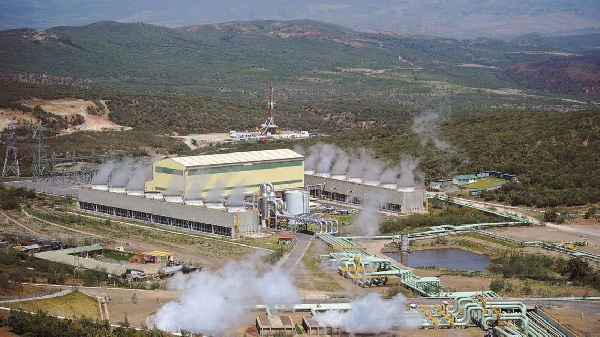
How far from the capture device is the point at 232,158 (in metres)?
50.7

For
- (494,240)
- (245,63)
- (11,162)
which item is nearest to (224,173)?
(494,240)

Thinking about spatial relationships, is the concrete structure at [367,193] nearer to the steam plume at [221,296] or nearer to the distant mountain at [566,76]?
the steam plume at [221,296]

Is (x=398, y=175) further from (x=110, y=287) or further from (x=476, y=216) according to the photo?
(x=110, y=287)

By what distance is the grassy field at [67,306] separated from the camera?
1141 inches

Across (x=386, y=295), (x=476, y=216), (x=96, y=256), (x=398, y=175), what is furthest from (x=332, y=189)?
(x=386, y=295)

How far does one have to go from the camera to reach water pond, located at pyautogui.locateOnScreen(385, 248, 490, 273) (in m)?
39.4

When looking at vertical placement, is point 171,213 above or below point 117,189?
below

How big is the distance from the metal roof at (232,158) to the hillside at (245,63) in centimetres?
6385

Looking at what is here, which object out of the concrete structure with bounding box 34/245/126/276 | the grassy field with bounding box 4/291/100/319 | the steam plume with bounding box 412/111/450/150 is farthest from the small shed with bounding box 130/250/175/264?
the steam plume with bounding box 412/111/450/150

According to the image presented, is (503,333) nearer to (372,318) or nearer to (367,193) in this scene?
(372,318)

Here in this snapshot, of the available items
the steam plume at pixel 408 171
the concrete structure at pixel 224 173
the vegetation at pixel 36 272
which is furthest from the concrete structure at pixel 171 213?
the steam plume at pixel 408 171

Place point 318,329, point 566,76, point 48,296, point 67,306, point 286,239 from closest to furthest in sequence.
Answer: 1. point 318,329
2. point 67,306
3. point 48,296
4. point 286,239
5. point 566,76

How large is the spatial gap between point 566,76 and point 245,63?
58672mm

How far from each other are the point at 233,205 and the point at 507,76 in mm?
108836
